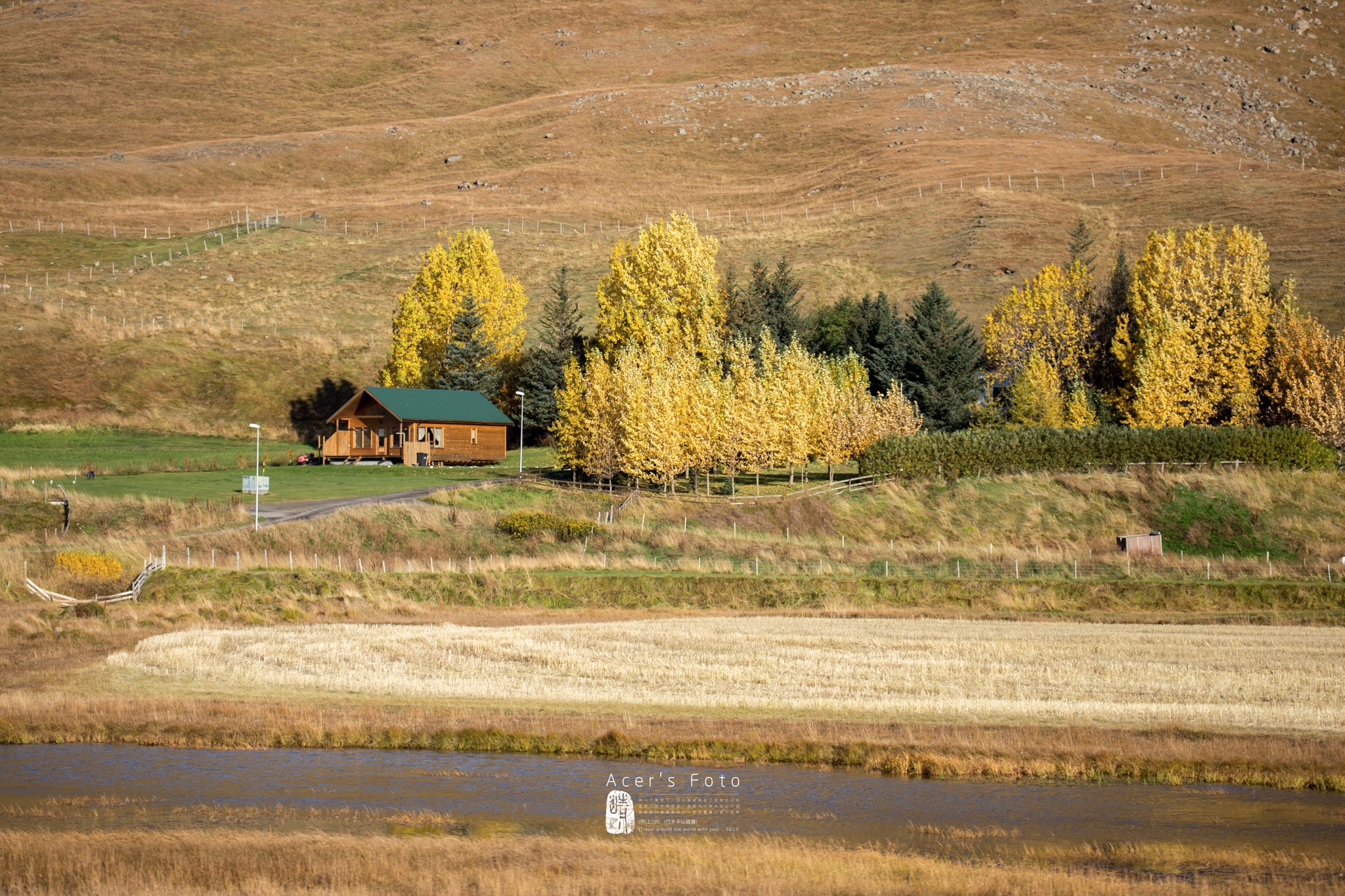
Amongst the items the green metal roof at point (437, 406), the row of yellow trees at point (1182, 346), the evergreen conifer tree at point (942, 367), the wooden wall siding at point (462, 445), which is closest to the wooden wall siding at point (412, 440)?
the wooden wall siding at point (462, 445)

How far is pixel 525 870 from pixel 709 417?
2044 inches

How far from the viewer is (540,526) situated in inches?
2213

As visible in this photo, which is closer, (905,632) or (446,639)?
(446,639)

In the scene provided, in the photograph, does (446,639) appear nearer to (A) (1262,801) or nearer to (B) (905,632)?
(B) (905,632)

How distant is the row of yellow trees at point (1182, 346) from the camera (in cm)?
7375

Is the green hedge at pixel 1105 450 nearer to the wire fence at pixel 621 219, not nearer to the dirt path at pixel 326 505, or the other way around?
the dirt path at pixel 326 505

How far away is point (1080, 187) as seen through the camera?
5861 inches

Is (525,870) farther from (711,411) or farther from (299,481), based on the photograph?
(299,481)

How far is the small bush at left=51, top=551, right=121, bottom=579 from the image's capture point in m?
43.0

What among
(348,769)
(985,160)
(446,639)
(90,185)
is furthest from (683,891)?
(90,185)

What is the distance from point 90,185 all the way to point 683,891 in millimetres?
183339

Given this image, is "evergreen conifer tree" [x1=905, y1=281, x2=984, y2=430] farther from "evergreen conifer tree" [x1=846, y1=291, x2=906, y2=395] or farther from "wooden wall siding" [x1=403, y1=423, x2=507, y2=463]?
"wooden wall siding" [x1=403, y1=423, x2=507, y2=463]

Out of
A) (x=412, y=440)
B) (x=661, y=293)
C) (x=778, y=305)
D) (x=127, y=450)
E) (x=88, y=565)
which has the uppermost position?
(x=661, y=293)

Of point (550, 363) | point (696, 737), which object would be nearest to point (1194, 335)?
point (550, 363)
